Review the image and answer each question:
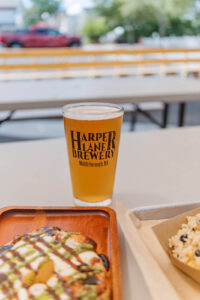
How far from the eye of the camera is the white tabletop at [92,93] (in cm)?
170

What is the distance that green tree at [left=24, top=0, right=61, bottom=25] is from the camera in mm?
22250

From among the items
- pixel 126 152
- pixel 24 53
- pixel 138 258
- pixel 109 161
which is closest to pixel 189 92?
pixel 126 152

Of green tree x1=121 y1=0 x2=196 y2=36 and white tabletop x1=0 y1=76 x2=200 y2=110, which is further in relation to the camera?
green tree x1=121 y1=0 x2=196 y2=36

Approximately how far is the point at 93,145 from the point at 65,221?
131 mm

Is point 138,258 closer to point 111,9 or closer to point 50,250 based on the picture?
point 50,250

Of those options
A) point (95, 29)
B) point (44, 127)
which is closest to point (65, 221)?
point (44, 127)

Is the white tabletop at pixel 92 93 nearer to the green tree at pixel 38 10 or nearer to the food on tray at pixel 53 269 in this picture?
the food on tray at pixel 53 269

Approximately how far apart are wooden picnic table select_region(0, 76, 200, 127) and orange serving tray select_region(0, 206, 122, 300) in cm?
124

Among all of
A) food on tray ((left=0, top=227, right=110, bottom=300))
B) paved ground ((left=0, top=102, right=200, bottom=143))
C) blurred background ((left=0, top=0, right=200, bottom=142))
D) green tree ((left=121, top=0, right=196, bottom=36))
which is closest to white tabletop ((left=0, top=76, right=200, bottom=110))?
paved ground ((left=0, top=102, right=200, bottom=143))

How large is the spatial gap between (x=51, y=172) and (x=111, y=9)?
19754 mm

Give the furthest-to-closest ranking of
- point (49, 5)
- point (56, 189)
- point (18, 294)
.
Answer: point (49, 5), point (56, 189), point (18, 294)

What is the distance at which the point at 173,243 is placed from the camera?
0.45 metres

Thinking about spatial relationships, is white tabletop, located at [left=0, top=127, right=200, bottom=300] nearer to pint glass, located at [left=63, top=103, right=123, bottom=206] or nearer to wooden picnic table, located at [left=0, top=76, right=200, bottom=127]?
pint glass, located at [left=63, top=103, right=123, bottom=206]

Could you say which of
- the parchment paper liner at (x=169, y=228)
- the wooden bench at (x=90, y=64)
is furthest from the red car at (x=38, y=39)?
the parchment paper liner at (x=169, y=228)
